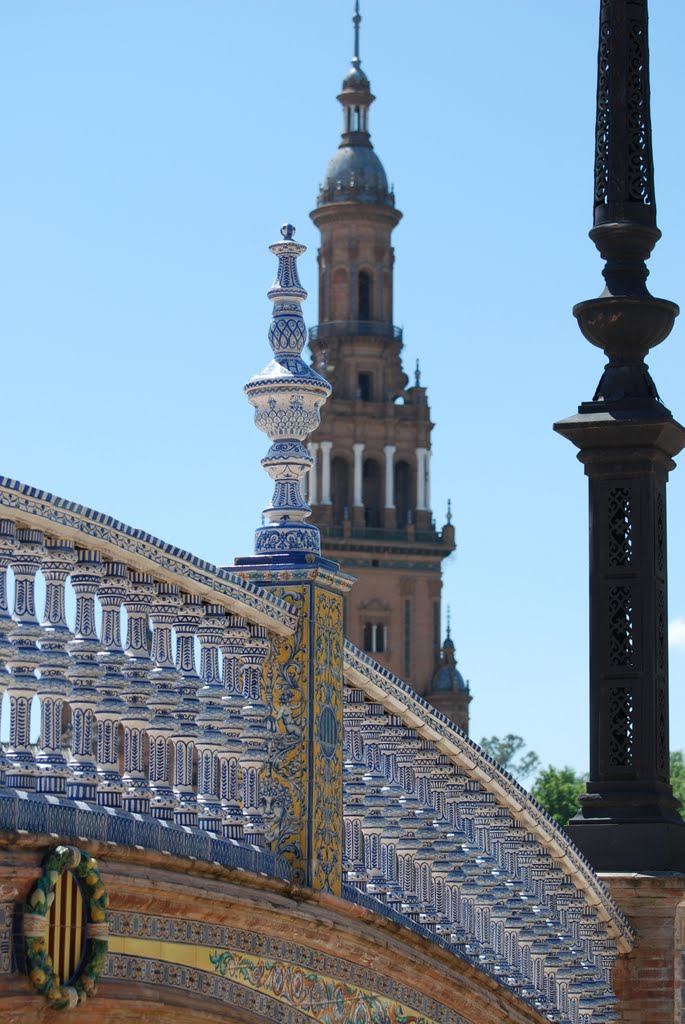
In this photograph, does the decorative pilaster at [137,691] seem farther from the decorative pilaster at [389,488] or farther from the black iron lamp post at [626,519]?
the decorative pilaster at [389,488]

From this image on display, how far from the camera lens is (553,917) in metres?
11.9

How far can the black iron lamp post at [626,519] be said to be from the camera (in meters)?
13.2

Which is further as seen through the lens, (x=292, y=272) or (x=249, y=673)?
(x=292, y=272)

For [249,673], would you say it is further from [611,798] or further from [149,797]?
[611,798]

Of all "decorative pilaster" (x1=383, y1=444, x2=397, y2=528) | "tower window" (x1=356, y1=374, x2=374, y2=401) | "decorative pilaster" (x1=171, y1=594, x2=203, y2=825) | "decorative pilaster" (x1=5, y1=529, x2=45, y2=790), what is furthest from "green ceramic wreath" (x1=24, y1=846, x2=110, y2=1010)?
"tower window" (x1=356, y1=374, x2=374, y2=401)

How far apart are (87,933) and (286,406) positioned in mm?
2802

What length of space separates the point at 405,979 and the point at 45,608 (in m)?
3.05

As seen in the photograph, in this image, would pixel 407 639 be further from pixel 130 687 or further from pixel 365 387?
pixel 130 687

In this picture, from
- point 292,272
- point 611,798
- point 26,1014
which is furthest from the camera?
point 611,798

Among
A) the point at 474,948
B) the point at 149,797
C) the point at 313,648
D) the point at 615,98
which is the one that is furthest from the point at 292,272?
the point at 615,98

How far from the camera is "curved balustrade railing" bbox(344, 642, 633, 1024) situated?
9.80 meters

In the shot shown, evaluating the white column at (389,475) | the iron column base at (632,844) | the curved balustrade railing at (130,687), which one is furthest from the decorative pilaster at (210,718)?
the white column at (389,475)

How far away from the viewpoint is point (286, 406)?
9352 millimetres

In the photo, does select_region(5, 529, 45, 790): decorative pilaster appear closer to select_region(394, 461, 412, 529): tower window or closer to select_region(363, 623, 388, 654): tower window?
select_region(363, 623, 388, 654): tower window
